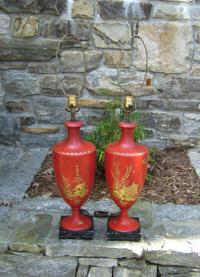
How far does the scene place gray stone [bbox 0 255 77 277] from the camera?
6.54ft

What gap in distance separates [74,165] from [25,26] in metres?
1.63

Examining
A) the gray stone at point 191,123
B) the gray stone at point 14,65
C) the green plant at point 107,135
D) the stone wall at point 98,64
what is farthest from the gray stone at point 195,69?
the gray stone at point 14,65

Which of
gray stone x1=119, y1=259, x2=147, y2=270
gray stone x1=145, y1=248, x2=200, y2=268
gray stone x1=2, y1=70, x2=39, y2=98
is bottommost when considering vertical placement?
gray stone x1=119, y1=259, x2=147, y2=270

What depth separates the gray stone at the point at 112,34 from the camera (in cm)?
307

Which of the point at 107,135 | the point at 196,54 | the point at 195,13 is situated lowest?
the point at 107,135

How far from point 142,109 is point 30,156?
0.97 metres

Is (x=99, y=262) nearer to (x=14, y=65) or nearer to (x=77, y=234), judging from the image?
(x=77, y=234)

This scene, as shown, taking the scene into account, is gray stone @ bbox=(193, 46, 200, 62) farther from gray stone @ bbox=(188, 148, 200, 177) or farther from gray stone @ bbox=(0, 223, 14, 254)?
gray stone @ bbox=(0, 223, 14, 254)

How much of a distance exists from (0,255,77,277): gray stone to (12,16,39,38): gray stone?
5.80 feet

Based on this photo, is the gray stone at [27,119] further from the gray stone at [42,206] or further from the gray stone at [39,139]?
the gray stone at [42,206]

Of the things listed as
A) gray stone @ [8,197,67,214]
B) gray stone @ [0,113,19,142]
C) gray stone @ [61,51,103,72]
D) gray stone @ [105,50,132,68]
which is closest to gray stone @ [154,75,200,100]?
gray stone @ [105,50,132,68]

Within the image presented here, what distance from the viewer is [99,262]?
1.97m

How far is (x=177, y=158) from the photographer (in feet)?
10.5

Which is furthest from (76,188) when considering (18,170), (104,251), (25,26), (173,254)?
(25,26)
